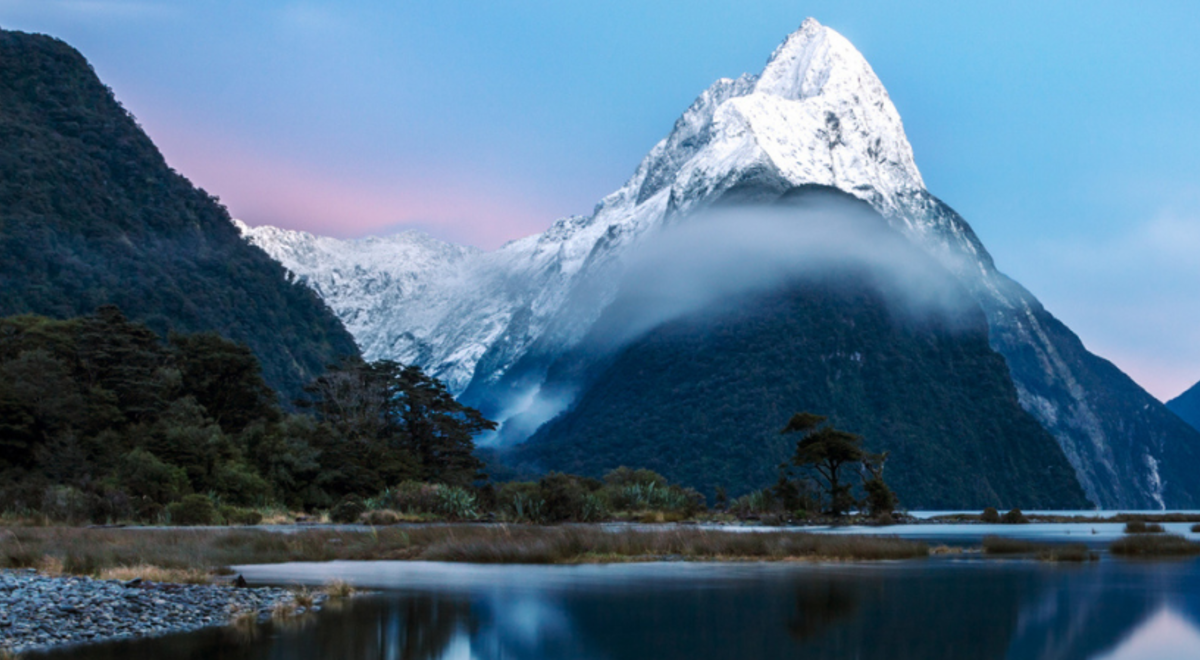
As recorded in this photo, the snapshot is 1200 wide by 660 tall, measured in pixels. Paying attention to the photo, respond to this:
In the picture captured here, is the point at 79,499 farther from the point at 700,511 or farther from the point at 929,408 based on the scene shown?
the point at 929,408

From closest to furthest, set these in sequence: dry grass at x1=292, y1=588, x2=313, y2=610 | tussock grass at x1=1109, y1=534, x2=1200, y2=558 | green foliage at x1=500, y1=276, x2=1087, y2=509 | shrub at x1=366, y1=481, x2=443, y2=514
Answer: dry grass at x1=292, y1=588, x2=313, y2=610, tussock grass at x1=1109, y1=534, x2=1200, y2=558, shrub at x1=366, y1=481, x2=443, y2=514, green foliage at x1=500, y1=276, x2=1087, y2=509

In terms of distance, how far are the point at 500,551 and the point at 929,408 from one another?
150799 millimetres

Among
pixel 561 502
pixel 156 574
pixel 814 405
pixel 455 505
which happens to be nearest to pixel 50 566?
pixel 156 574

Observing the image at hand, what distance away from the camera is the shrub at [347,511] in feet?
184

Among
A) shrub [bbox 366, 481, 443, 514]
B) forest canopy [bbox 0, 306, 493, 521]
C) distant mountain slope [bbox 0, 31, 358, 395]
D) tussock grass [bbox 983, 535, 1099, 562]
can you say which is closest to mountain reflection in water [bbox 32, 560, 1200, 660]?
tussock grass [bbox 983, 535, 1099, 562]

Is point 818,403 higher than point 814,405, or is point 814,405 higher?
point 818,403

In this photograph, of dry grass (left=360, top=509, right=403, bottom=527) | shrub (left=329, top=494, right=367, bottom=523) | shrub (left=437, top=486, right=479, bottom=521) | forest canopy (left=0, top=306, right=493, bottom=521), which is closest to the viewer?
forest canopy (left=0, top=306, right=493, bottom=521)

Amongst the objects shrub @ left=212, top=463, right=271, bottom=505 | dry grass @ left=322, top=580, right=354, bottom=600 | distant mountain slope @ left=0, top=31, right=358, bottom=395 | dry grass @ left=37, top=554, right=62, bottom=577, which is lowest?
dry grass @ left=322, top=580, right=354, bottom=600

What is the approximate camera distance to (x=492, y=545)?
34375 millimetres

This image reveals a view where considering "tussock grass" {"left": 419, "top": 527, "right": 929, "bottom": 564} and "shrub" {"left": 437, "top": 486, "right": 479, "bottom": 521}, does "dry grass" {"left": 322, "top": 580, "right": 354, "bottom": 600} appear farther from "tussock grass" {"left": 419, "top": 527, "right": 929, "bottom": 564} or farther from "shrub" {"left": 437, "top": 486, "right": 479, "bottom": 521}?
"shrub" {"left": 437, "top": 486, "right": 479, "bottom": 521}

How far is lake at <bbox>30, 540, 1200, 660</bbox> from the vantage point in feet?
54.6

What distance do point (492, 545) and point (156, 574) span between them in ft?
39.6

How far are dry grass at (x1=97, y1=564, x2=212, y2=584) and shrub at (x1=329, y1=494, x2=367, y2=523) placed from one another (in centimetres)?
3035

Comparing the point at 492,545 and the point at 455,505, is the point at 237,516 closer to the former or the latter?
the point at 455,505
